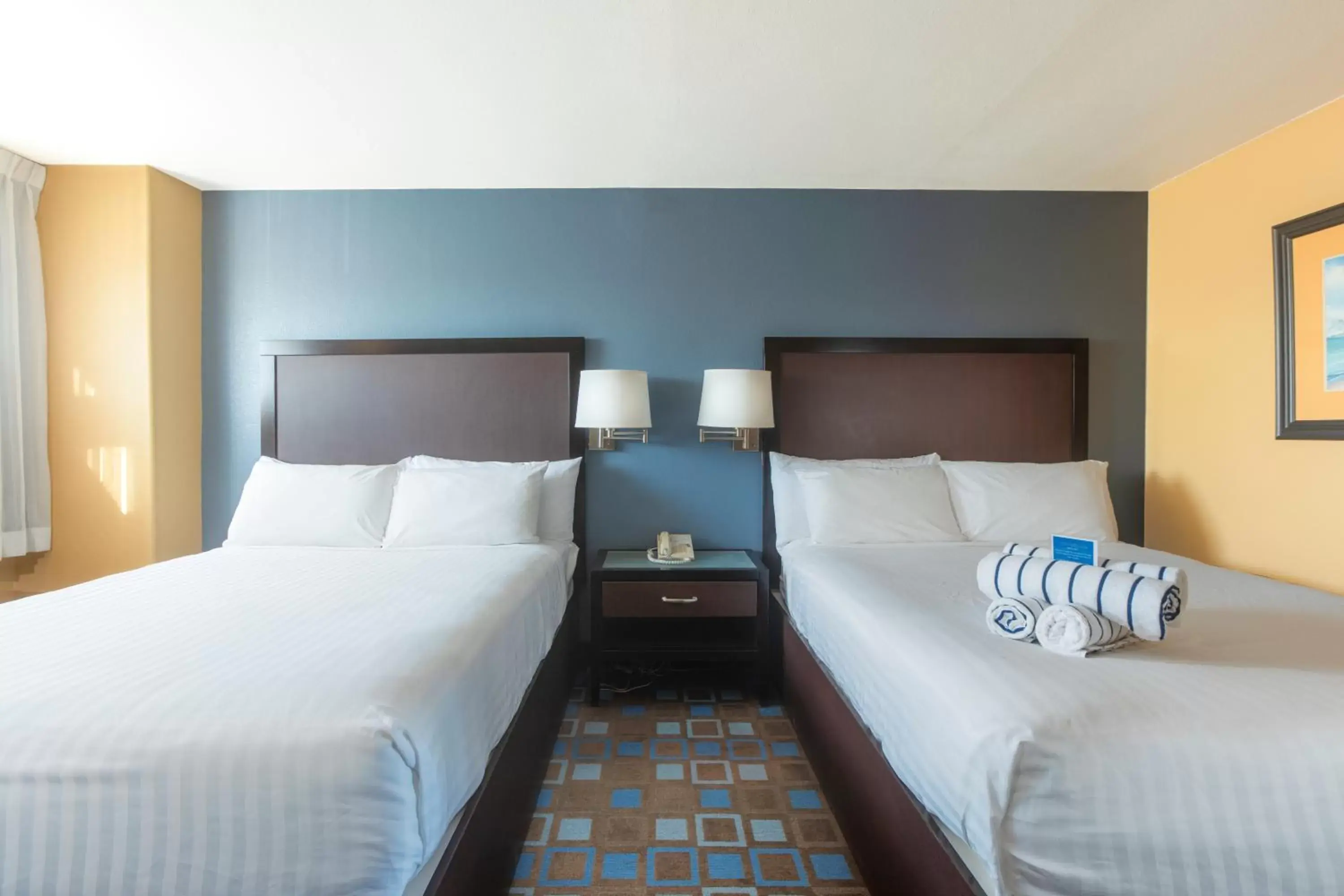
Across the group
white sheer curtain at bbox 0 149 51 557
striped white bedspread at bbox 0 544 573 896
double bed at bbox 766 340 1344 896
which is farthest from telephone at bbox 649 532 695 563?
white sheer curtain at bbox 0 149 51 557

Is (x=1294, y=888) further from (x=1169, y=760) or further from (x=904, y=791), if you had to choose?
(x=904, y=791)

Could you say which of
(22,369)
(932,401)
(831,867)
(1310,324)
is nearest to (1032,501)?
(932,401)

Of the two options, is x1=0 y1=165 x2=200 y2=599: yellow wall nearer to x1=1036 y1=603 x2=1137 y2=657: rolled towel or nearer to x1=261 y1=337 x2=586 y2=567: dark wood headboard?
x1=261 y1=337 x2=586 y2=567: dark wood headboard

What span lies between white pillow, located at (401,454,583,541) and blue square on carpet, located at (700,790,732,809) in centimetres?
127

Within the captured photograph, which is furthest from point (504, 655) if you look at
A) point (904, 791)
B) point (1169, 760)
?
point (1169, 760)

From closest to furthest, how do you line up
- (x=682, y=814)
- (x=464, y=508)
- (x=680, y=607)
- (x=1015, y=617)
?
(x=1015, y=617) → (x=682, y=814) → (x=464, y=508) → (x=680, y=607)

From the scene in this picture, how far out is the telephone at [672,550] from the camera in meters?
2.96

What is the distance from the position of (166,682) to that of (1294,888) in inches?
74.2

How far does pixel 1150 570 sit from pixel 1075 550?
0.15 meters

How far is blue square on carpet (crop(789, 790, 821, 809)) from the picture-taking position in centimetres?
209

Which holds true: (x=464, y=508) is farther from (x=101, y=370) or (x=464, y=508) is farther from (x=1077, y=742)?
(x=1077, y=742)

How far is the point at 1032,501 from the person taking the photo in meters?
2.83

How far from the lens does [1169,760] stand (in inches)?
41.5

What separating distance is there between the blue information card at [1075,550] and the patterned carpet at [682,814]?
1007 millimetres
